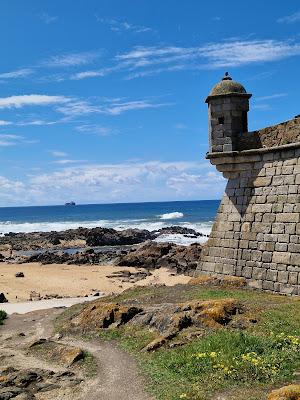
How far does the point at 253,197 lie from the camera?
16078 mm

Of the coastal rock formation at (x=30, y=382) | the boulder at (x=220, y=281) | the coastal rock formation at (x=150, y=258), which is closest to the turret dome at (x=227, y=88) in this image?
the boulder at (x=220, y=281)

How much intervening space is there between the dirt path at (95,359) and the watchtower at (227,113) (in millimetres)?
7995

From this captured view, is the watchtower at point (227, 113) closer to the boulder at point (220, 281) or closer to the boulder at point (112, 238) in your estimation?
the boulder at point (220, 281)

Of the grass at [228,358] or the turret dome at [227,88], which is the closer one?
the grass at [228,358]

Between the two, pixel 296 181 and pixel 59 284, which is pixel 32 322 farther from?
pixel 59 284

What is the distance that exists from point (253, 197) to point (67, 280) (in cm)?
1416

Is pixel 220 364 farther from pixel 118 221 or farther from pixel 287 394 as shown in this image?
pixel 118 221

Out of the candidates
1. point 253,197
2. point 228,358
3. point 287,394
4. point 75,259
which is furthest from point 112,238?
point 287,394

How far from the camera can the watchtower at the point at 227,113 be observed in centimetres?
1625

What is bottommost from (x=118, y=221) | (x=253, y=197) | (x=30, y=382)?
(x=30, y=382)

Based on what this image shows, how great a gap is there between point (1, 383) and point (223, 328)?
448 cm

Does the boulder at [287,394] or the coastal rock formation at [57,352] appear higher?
the boulder at [287,394]

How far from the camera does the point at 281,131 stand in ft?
49.7

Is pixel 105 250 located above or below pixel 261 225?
below
